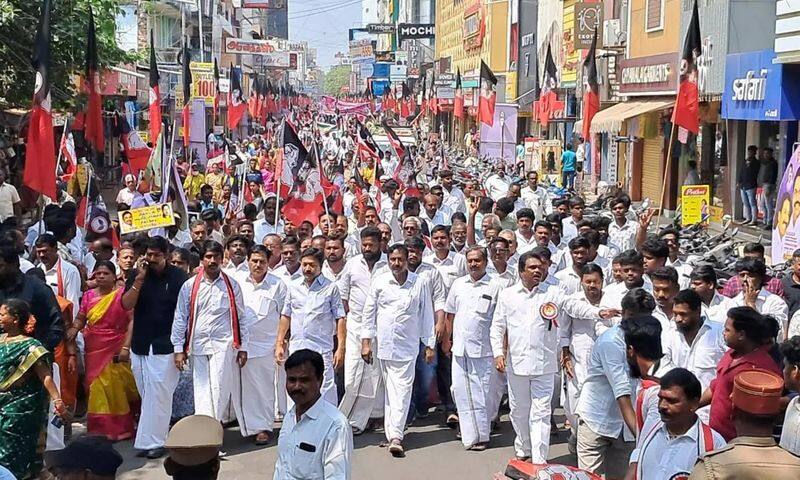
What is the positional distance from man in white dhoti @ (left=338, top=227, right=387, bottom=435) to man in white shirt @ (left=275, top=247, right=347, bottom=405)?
0.89ft

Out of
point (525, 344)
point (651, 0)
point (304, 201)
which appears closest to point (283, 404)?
point (525, 344)

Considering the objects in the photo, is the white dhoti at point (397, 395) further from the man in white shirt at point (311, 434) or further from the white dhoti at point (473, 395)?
the man in white shirt at point (311, 434)

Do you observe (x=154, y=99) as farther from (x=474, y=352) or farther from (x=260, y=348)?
(x=474, y=352)

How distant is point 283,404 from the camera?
9.38 meters

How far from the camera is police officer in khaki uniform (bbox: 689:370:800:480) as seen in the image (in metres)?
3.64

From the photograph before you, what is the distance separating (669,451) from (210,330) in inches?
179

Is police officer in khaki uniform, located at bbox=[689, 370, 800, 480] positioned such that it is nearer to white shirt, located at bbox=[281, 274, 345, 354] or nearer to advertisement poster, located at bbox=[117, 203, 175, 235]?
white shirt, located at bbox=[281, 274, 345, 354]

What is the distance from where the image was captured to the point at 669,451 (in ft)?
14.5

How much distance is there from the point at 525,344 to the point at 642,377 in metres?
2.64

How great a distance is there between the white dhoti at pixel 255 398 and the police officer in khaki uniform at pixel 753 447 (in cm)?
516

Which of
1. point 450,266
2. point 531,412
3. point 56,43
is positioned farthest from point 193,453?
point 56,43

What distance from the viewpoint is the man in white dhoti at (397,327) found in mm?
8477

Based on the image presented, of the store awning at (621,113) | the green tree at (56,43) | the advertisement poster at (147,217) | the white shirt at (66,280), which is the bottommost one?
the white shirt at (66,280)

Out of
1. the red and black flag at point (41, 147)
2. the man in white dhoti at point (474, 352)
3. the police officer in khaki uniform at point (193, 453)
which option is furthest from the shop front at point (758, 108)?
the police officer in khaki uniform at point (193, 453)
